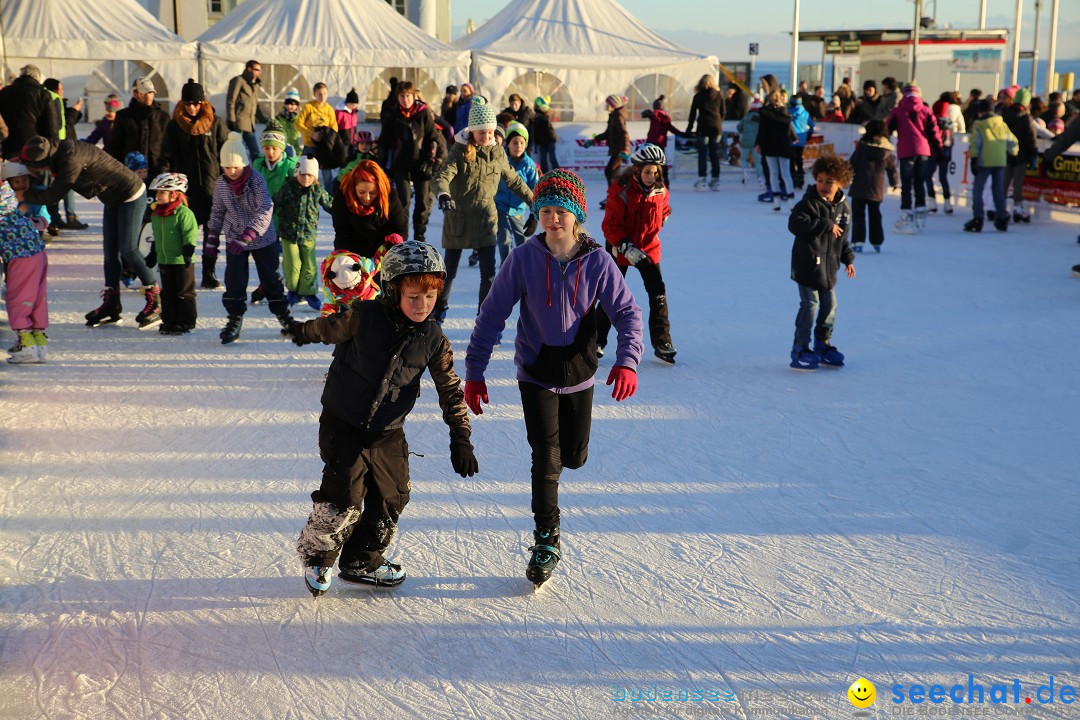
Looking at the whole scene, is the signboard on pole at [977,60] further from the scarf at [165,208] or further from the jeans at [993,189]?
the scarf at [165,208]

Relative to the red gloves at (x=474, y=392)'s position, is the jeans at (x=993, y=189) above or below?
above

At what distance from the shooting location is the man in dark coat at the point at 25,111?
10023 mm

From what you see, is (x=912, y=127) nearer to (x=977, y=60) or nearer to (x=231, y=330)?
(x=231, y=330)

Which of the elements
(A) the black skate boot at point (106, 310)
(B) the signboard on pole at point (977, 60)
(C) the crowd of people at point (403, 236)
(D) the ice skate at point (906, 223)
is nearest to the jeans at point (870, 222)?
(C) the crowd of people at point (403, 236)

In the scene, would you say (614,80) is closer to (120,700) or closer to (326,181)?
(326,181)

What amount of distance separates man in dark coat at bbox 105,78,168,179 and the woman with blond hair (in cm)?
939

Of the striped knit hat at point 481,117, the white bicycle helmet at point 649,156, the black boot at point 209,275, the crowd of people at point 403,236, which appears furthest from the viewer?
the black boot at point 209,275

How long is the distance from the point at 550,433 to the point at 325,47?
1860 centimetres

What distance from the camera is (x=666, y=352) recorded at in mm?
6777

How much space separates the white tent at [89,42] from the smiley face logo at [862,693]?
63.5ft

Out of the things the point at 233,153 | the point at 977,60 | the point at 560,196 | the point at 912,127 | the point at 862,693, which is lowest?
the point at 862,693

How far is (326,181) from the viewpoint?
1314 cm

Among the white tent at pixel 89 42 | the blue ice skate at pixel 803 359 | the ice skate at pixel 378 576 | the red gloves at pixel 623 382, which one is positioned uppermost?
the white tent at pixel 89 42

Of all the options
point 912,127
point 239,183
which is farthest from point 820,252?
point 912,127
